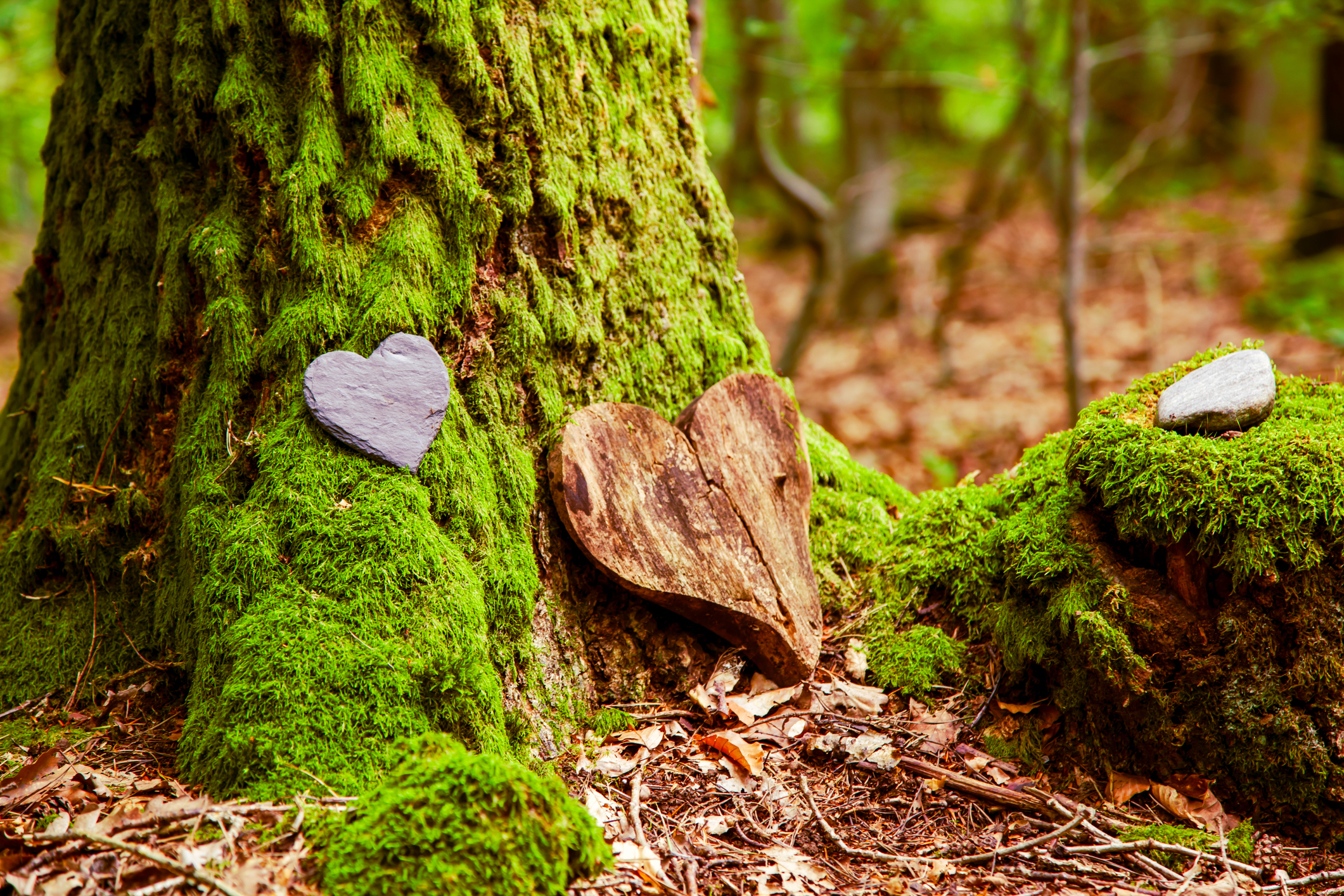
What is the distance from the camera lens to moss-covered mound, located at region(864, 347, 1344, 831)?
7.13ft

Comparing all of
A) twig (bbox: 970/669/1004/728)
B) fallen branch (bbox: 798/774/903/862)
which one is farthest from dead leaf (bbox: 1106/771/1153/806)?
fallen branch (bbox: 798/774/903/862)

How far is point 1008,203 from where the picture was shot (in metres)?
8.68

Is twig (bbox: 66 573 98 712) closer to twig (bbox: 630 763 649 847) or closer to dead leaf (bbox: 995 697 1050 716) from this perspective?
twig (bbox: 630 763 649 847)

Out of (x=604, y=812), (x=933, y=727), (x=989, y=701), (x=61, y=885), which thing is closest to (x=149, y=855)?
(x=61, y=885)

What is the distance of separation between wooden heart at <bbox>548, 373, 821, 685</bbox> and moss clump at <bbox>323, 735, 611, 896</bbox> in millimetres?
746

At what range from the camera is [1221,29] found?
11633 mm

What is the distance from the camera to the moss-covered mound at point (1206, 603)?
2174mm

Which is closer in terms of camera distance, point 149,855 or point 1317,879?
point 149,855

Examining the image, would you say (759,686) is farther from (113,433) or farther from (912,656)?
(113,433)

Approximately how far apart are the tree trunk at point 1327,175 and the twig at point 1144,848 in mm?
9211

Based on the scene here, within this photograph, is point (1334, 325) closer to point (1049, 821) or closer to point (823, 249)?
point (823, 249)

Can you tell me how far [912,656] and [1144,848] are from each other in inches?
32.5

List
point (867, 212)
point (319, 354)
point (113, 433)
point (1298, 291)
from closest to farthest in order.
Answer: point (319, 354) < point (113, 433) < point (1298, 291) < point (867, 212)

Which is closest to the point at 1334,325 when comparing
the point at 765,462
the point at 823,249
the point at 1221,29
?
the point at 823,249
